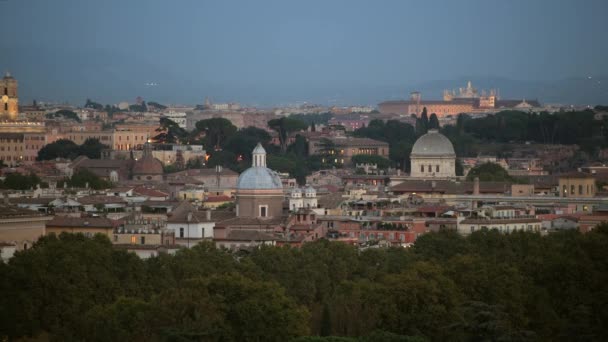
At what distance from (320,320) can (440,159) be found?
48.9 m

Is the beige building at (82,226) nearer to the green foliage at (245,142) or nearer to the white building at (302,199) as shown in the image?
the white building at (302,199)

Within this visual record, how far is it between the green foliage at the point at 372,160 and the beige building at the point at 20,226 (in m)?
58.2

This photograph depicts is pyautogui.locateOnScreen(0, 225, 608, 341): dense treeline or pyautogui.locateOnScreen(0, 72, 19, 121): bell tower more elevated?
pyautogui.locateOnScreen(0, 72, 19, 121): bell tower

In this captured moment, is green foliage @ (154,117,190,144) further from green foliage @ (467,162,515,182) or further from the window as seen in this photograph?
the window

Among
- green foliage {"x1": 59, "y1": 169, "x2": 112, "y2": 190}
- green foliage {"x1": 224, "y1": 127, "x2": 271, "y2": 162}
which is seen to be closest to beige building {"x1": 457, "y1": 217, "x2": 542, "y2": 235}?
green foliage {"x1": 59, "y1": 169, "x2": 112, "y2": 190}

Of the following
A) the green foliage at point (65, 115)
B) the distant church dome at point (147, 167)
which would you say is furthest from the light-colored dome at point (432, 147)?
the green foliage at point (65, 115)

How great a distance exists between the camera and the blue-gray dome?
73188mm

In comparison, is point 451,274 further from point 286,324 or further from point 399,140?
point 399,140

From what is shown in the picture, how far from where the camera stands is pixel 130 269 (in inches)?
2112

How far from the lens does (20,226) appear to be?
203 ft

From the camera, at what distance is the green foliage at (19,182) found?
8800 cm

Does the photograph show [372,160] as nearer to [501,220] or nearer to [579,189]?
[579,189]

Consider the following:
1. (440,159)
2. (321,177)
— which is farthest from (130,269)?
(321,177)

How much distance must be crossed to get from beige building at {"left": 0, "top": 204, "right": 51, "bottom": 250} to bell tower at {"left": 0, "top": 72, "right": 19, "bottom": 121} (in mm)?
72957
